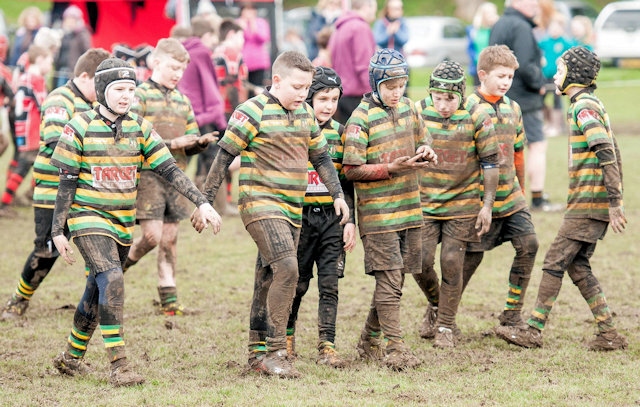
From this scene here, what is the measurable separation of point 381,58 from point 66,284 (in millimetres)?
4039

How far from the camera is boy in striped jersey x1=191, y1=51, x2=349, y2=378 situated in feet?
19.3

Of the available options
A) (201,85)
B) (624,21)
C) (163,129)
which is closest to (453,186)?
(163,129)

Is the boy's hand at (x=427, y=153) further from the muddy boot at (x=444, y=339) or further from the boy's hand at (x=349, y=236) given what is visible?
the muddy boot at (x=444, y=339)

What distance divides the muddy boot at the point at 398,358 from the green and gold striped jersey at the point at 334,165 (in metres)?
0.96

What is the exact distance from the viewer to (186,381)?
5.93 metres

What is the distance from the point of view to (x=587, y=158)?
6.64 meters

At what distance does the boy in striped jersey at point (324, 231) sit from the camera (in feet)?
20.5

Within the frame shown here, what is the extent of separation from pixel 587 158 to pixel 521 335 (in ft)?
4.15

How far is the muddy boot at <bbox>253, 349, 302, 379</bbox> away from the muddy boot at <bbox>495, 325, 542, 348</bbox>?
1.63m

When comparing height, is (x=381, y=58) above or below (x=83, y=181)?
above

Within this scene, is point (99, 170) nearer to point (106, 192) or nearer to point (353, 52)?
point (106, 192)

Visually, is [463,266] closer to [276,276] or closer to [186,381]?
[276,276]

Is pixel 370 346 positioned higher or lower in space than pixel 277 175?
lower

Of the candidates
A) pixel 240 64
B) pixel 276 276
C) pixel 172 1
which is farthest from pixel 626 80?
pixel 276 276
